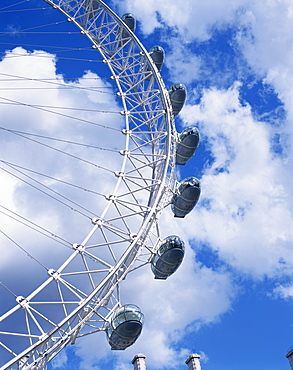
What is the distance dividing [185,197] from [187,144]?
184 inches

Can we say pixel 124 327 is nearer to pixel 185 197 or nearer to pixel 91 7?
pixel 185 197

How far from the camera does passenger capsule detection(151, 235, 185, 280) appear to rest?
2192 centimetres

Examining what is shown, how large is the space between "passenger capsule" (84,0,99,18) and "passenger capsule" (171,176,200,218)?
1386cm

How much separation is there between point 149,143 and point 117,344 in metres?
10.5

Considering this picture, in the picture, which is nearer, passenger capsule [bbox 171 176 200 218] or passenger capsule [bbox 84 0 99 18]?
passenger capsule [bbox 171 176 200 218]

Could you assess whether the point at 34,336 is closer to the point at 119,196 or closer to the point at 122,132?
A: the point at 119,196

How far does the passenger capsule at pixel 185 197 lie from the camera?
24969 mm

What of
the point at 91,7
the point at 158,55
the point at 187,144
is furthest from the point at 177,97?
the point at 91,7

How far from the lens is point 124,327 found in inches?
743

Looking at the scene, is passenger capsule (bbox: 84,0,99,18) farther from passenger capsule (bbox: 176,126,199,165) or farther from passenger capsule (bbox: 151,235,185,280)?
passenger capsule (bbox: 151,235,185,280)

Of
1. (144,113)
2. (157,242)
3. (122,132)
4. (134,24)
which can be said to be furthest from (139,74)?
(157,242)

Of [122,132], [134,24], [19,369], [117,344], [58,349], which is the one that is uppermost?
[134,24]

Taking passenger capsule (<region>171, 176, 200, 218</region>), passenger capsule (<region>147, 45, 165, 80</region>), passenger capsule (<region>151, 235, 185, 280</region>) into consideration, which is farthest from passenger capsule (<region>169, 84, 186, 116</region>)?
passenger capsule (<region>151, 235, 185, 280</region>)

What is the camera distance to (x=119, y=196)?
2220 centimetres
